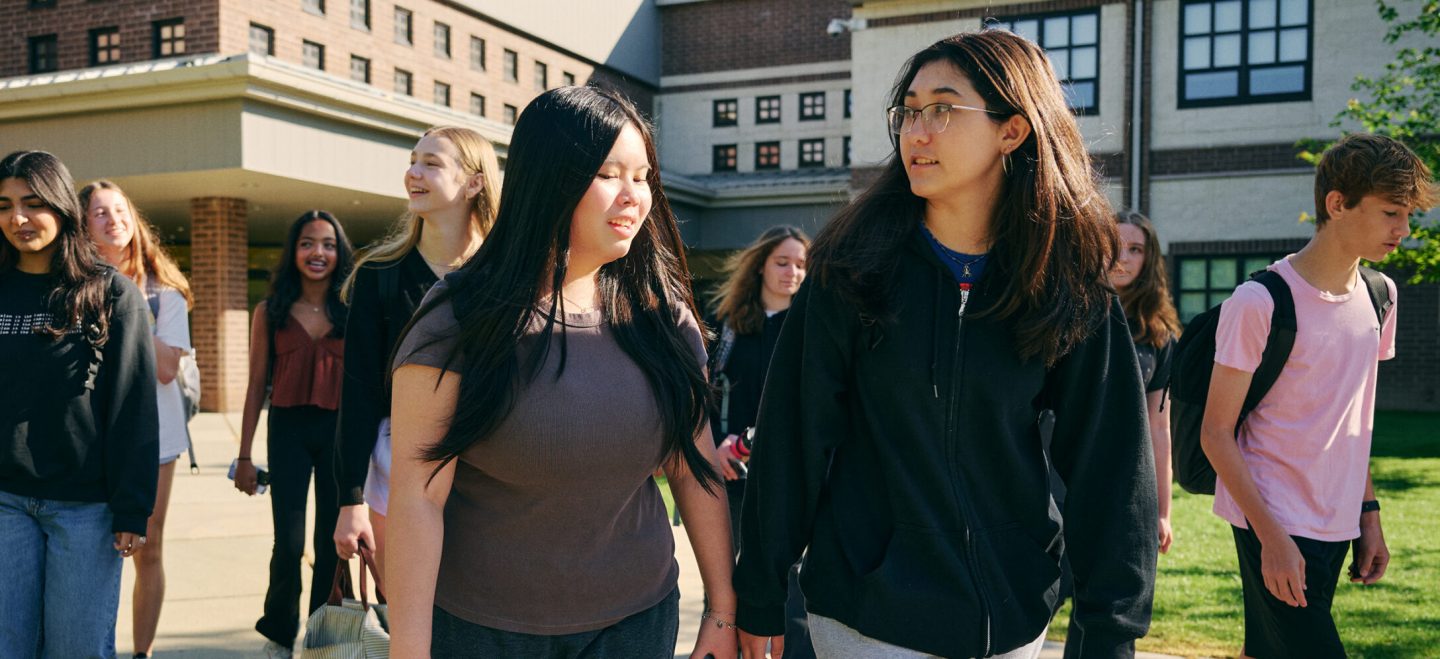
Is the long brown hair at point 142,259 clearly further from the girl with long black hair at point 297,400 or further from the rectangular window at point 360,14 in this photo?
the rectangular window at point 360,14

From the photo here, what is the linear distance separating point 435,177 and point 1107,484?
245 cm

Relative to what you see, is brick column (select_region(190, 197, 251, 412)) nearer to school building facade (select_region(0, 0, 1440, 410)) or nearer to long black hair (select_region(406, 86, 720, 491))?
school building facade (select_region(0, 0, 1440, 410))

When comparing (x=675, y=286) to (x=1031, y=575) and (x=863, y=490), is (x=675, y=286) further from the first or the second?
(x=1031, y=575)

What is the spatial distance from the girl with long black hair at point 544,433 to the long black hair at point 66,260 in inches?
79.6

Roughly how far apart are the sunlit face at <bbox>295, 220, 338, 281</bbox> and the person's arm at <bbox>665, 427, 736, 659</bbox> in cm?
340

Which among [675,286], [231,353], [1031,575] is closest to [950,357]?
[1031,575]

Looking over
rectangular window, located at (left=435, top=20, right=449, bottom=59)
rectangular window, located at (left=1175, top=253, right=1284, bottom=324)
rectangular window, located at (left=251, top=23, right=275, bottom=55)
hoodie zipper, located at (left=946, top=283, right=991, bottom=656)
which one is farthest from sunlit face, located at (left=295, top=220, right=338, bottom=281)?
rectangular window, located at (left=435, top=20, right=449, bottom=59)

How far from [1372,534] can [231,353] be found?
19.0 meters

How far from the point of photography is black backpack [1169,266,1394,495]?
323 cm

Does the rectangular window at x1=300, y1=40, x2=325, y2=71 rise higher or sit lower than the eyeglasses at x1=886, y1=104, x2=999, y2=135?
higher

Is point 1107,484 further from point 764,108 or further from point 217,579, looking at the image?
point 764,108

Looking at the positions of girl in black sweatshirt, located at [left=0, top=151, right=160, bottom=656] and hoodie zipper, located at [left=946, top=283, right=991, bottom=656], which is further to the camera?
girl in black sweatshirt, located at [left=0, top=151, right=160, bottom=656]

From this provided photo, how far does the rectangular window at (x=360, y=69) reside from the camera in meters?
30.9

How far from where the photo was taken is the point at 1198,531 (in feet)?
27.3
